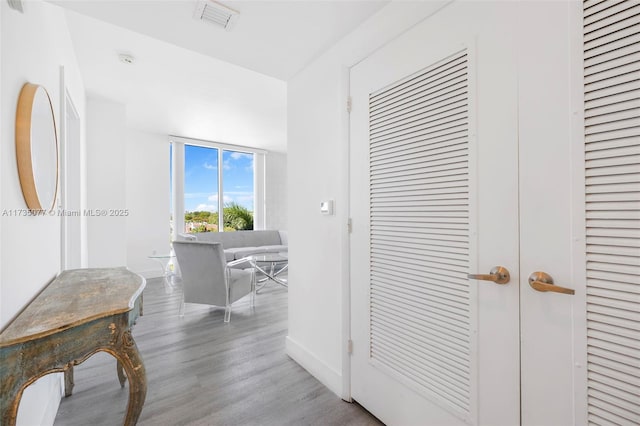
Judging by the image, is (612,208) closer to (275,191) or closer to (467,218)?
(467,218)

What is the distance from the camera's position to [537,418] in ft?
3.23

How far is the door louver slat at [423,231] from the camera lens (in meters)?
1.22

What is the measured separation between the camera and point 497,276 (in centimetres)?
107

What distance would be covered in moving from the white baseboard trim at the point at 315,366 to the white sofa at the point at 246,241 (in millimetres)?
3084

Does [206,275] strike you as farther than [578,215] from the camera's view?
Yes

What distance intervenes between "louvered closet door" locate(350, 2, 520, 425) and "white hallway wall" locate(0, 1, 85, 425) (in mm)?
1537

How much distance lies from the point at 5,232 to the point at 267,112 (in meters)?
3.65

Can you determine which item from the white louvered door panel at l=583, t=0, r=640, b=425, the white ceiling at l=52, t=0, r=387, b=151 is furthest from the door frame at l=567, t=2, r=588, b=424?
the white ceiling at l=52, t=0, r=387, b=151

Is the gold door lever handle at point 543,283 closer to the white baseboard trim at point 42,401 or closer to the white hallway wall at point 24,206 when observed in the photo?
the white hallway wall at point 24,206

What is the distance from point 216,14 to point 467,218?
5.57 feet

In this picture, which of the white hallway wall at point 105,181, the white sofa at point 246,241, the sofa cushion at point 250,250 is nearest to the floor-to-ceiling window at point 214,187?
the white sofa at point 246,241

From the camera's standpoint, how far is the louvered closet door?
108 cm

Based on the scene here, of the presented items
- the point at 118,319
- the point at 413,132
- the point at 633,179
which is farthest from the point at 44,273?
the point at 633,179

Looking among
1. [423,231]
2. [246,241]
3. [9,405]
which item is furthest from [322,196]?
[246,241]
